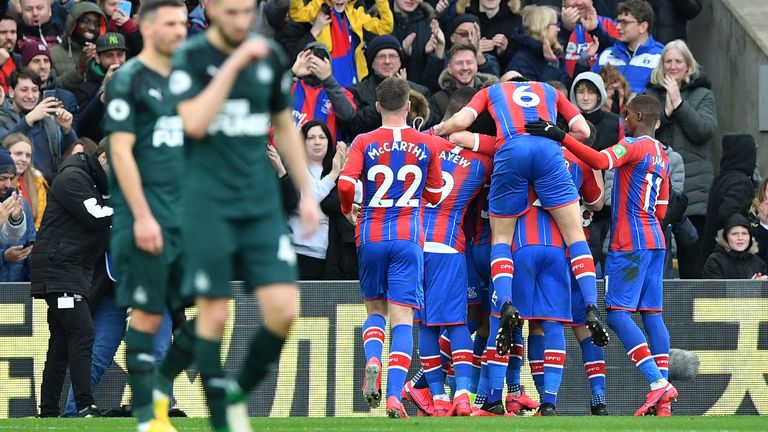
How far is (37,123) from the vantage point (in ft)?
47.8

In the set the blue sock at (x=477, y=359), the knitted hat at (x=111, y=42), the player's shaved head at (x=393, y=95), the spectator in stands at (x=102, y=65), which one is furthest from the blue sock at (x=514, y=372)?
the knitted hat at (x=111, y=42)

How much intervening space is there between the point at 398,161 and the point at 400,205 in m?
0.37

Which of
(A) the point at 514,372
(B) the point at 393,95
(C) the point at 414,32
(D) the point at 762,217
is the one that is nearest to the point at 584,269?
(A) the point at 514,372

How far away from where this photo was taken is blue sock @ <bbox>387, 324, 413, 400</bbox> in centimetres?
1160

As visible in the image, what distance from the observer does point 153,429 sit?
25.3 feet

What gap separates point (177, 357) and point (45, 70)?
7.92 meters

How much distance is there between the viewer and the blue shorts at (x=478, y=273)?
42.3 ft

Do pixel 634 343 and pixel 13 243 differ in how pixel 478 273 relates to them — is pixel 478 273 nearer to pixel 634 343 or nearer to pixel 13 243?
pixel 634 343

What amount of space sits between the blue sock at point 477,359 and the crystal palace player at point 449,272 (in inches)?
26.8

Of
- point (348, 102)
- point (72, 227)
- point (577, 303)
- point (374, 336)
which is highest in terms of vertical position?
point (348, 102)

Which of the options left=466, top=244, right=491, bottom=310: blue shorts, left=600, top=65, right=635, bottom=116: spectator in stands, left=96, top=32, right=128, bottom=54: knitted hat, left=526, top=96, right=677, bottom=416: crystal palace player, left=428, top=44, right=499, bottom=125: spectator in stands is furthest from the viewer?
left=600, top=65, right=635, bottom=116: spectator in stands

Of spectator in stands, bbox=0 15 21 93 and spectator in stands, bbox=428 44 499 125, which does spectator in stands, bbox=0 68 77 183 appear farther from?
spectator in stands, bbox=428 44 499 125

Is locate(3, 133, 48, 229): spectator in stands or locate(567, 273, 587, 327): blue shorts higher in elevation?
locate(3, 133, 48, 229): spectator in stands

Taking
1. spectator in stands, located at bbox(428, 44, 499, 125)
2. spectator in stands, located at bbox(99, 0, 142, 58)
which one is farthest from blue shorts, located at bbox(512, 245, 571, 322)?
spectator in stands, located at bbox(99, 0, 142, 58)
